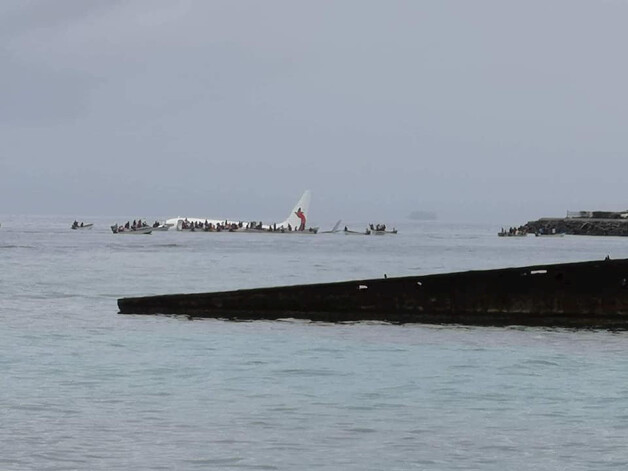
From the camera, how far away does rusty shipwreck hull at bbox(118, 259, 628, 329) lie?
119 feet

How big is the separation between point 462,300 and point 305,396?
14.7 metres

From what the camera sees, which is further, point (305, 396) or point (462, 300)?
point (462, 300)

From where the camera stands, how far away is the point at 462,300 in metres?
37.5

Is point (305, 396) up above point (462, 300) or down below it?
below

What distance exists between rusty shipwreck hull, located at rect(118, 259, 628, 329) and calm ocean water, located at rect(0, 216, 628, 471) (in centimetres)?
78

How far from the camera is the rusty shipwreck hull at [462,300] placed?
119 feet

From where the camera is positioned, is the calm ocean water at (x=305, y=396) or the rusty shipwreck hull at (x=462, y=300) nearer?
the calm ocean water at (x=305, y=396)

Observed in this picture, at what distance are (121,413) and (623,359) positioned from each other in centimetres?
1401

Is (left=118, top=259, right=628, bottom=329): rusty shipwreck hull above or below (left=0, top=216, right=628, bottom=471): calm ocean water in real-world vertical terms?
above

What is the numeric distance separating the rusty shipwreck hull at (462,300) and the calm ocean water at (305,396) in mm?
777

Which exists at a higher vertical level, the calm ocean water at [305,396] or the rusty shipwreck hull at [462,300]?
the rusty shipwreck hull at [462,300]

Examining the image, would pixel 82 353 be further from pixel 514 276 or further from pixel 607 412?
pixel 607 412

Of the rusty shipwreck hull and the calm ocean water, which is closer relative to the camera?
the calm ocean water

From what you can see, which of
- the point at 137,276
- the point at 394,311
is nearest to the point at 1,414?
the point at 394,311
